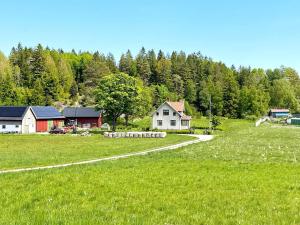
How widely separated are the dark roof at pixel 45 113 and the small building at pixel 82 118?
2.51 meters

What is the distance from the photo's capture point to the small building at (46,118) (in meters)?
85.4

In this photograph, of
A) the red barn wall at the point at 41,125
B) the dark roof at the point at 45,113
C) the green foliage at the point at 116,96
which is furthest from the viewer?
the red barn wall at the point at 41,125

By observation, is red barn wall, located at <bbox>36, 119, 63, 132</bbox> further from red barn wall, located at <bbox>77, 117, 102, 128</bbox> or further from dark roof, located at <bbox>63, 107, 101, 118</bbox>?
red barn wall, located at <bbox>77, 117, 102, 128</bbox>

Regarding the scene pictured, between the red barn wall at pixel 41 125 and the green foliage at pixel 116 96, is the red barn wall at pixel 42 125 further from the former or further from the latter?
the green foliage at pixel 116 96

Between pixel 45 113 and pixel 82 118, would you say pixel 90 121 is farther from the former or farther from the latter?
pixel 45 113

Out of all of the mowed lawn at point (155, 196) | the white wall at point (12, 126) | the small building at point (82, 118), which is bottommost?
the mowed lawn at point (155, 196)

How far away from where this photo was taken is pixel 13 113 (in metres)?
82.4

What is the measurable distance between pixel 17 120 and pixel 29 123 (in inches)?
112

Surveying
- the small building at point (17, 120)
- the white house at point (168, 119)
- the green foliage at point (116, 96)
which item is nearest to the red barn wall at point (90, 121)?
the small building at point (17, 120)

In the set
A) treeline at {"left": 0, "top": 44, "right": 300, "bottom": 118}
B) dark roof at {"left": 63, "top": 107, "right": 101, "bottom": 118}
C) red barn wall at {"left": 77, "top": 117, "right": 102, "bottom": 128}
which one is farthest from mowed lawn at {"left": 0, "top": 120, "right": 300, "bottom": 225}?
treeline at {"left": 0, "top": 44, "right": 300, "bottom": 118}

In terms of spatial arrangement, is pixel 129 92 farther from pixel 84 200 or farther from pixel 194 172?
pixel 84 200

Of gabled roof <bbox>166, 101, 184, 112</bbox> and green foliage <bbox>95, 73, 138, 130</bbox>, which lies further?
gabled roof <bbox>166, 101, 184, 112</bbox>

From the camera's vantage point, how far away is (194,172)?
21.1 metres

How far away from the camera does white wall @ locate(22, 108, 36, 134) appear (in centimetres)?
8175
